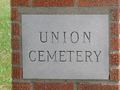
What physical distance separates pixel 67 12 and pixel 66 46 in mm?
217

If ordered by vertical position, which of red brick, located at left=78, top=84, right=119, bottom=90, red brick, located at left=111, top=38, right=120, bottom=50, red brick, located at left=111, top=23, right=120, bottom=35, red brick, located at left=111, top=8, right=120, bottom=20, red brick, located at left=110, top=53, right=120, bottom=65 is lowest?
red brick, located at left=78, top=84, right=119, bottom=90

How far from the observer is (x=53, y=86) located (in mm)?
1990

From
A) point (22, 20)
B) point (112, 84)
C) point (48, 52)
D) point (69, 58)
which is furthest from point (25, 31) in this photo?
point (112, 84)

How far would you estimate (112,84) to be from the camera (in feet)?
6.45

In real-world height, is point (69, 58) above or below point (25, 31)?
below

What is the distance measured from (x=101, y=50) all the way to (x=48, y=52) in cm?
34

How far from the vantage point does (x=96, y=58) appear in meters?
1.96

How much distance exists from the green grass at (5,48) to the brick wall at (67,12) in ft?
8.67

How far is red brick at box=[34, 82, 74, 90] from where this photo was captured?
198cm

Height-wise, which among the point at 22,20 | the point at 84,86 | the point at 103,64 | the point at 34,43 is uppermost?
the point at 22,20

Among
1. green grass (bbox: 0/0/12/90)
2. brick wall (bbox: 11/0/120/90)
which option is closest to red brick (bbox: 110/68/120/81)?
brick wall (bbox: 11/0/120/90)

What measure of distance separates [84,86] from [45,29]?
1.45ft

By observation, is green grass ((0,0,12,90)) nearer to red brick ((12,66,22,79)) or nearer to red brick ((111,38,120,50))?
red brick ((12,66,22,79))

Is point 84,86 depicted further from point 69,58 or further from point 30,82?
point 30,82
